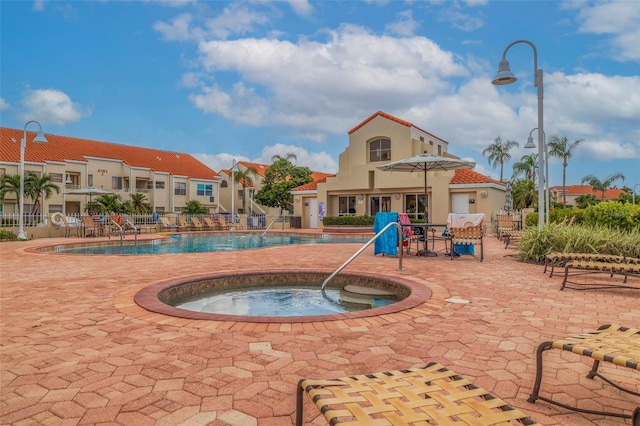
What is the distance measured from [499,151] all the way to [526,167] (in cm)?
519

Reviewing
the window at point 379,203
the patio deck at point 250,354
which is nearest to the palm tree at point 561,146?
the window at point 379,203

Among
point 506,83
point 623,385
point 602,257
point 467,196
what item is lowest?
point 623,385

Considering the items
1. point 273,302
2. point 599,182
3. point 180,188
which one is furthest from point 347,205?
point 599,182

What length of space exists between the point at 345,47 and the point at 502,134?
117ft

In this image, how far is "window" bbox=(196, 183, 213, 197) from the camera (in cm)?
4338

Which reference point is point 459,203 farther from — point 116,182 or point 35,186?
point 116,182

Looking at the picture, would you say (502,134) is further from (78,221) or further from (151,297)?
(151,297)

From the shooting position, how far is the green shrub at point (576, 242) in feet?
26.0

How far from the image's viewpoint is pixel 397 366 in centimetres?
292

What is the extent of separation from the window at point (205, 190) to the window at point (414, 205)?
25.7m

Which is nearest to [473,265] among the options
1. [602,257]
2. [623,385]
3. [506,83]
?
[602,257]

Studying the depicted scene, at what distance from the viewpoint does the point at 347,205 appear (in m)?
28.2

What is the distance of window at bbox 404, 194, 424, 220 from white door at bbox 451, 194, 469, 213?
2009 mm

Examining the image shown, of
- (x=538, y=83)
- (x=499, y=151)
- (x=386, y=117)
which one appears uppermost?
(x=499, y=151)
